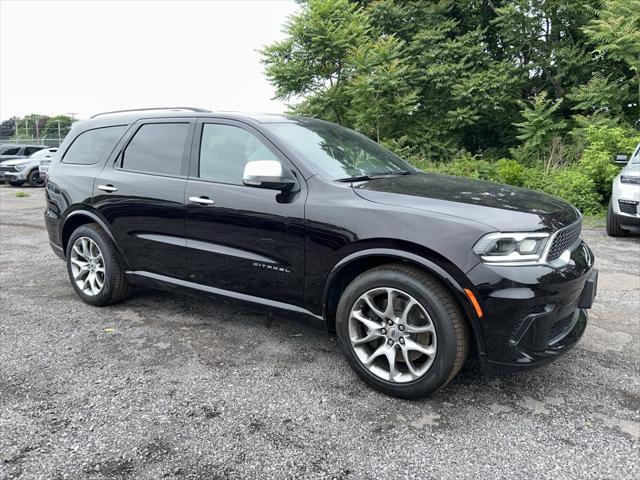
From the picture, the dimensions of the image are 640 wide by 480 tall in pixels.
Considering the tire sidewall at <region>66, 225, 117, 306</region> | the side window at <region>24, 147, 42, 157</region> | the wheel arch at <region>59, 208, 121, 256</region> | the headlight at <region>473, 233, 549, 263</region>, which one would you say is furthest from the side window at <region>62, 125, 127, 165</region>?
the side window at <region>24, 147, 42, 157</region>

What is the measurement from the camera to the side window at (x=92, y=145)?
4.32 metres

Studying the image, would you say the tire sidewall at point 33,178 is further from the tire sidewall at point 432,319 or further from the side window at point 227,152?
the tire sidewall at point 432,319

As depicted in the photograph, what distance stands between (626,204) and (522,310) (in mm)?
5696

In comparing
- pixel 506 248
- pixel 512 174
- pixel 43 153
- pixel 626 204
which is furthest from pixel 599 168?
pixel 43 153

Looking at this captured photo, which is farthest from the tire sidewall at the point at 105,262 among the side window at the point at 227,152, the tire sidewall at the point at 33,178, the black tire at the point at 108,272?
the tire sidewall at the point at 33,178

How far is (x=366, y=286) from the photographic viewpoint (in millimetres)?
2803

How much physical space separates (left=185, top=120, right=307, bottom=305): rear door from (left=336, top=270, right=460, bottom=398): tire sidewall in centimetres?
38

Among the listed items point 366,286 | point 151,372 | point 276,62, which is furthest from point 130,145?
point 276,62

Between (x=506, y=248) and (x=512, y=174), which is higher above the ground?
→ (x=512, y=174)

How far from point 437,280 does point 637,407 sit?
1.29 m

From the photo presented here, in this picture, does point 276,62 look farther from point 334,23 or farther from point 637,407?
point 637,407

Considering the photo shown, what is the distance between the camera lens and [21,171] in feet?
59.9

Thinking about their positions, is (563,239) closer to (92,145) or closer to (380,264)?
(380,264)

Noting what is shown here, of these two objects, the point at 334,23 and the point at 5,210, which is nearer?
the point at 5,210
